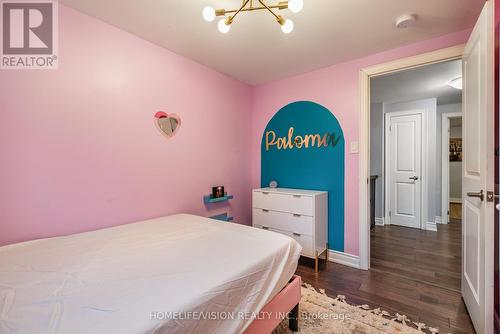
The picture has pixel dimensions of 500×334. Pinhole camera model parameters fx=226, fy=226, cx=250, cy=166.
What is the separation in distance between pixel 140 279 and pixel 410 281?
2376 millimetres

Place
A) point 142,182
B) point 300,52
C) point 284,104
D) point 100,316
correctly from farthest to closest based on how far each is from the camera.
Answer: point 284,104, point 300,52, point 142,182, point 100,316

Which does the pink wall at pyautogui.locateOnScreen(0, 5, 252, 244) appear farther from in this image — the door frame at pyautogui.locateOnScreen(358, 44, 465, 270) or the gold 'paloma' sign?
the door frame at pyautogui.locateOnScreen(358, 44, 465, 270)

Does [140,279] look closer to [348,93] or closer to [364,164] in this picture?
[364,164]

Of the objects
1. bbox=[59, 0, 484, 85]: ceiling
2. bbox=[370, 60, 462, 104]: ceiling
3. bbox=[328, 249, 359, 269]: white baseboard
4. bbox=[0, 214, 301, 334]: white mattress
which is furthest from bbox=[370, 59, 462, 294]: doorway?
bbox=[0, 214, 301, 334]: white mattress

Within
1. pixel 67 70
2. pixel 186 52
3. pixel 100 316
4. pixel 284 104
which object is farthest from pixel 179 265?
pixel 284 104

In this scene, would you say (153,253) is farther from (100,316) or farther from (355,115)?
(355,115)

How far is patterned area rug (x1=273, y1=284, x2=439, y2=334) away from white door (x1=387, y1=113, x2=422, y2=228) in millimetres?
2937

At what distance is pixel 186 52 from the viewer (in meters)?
2.38

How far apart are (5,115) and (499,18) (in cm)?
315

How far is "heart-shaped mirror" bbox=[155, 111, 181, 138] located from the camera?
225cm

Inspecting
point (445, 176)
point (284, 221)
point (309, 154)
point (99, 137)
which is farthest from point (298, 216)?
point (445, 176)

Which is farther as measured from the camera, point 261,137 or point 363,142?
point 261,137

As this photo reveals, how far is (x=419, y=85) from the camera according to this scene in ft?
10.8

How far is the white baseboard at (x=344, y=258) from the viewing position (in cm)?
248
